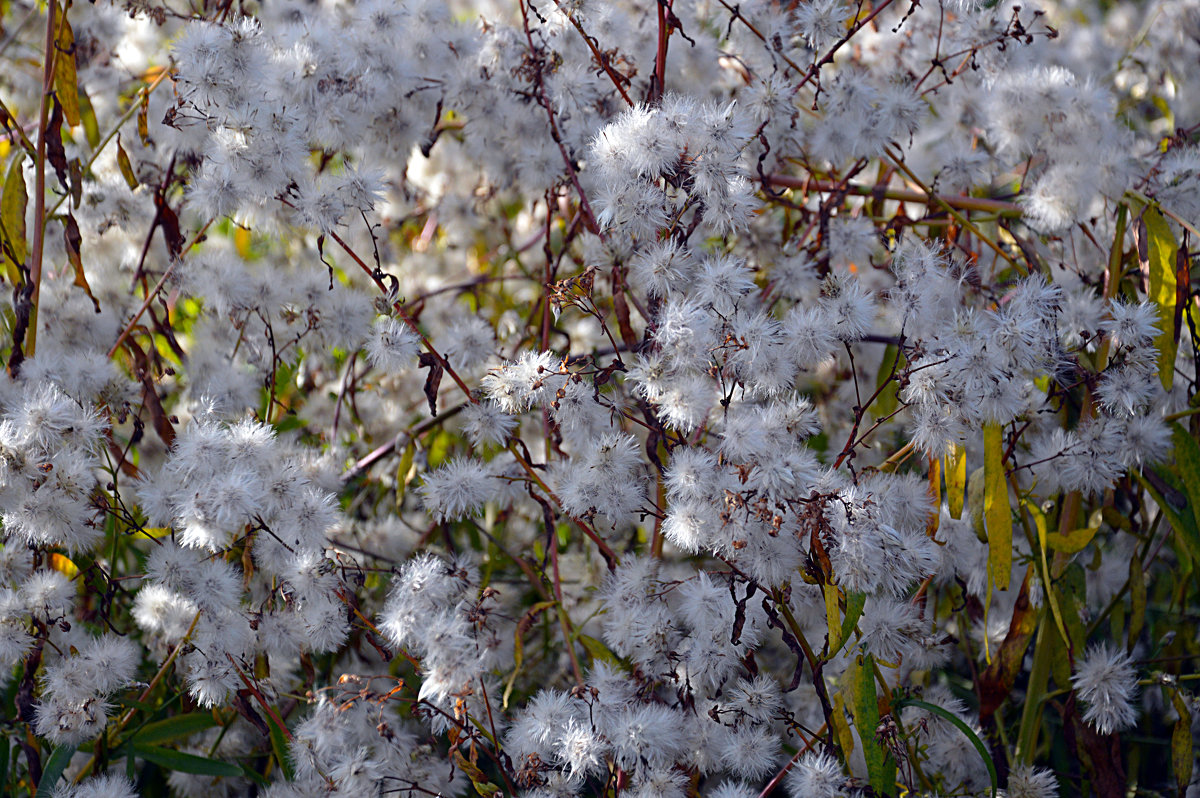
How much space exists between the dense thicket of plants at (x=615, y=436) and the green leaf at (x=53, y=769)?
0.10 ft

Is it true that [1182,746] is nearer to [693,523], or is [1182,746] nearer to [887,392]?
[887,392]

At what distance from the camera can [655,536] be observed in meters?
1.46

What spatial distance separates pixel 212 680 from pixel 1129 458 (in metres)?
1.37

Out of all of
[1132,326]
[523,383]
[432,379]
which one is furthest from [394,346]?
[1132,326]

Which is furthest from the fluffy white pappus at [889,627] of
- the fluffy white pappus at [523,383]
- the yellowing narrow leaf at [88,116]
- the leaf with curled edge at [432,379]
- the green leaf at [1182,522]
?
the yellowing narrow leaf at [88,116]

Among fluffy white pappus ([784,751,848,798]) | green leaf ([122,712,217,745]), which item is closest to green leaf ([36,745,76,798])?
green leaf ([122,712,217,745])

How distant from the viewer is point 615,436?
4.25 ft

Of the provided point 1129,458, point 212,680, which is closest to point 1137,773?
point 1129,458

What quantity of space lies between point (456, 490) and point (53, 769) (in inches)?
26.2

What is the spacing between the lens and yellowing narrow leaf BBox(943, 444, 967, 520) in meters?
1.29

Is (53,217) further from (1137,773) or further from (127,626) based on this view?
(1137,773)

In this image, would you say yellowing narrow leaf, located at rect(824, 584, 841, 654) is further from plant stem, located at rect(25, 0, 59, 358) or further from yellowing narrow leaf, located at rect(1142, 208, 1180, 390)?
plant stem, located at rect(25, 0, 59, 358)

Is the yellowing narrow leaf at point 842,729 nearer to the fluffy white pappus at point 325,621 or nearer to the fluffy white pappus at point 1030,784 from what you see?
the fluffy white pappus at point 1030,784

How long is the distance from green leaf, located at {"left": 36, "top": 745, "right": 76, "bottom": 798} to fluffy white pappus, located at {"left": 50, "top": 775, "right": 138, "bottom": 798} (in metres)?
0.01
